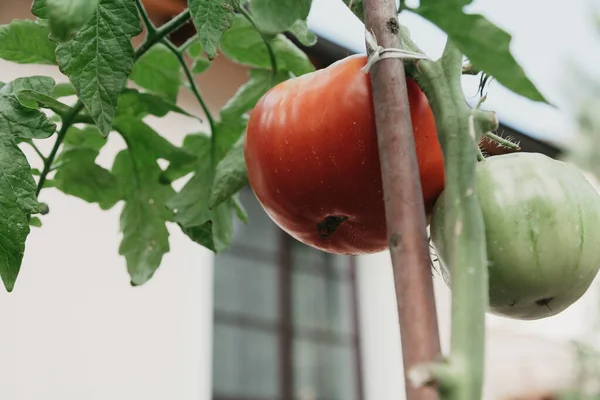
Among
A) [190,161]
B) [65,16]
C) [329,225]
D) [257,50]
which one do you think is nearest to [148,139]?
[190,161]

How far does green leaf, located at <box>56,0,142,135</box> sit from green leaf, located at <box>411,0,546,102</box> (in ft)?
0.64

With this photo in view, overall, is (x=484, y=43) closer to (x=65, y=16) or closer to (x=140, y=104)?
(x=65, y=16)

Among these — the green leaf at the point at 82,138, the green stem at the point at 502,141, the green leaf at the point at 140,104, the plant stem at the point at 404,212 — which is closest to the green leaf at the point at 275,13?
the plant stem at the point at 404,212

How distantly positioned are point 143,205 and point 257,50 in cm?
19

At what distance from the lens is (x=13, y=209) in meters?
0.50

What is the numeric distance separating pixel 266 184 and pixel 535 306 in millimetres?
197

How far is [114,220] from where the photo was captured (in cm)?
274

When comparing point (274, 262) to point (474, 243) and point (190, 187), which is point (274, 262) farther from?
point (474, 243)

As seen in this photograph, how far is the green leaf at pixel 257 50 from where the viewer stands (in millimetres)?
757

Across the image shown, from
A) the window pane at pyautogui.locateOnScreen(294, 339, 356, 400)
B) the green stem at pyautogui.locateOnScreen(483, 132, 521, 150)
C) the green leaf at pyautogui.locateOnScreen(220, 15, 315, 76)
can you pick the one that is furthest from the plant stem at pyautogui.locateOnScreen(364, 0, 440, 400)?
the window pane at pyautogui.locateOnScreen(294, 339, 356, 400)

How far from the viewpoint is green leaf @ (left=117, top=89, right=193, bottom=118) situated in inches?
26.7

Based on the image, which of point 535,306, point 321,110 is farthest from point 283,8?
point 535,306

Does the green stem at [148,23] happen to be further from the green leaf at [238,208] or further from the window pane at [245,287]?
the window pane at [245,287]

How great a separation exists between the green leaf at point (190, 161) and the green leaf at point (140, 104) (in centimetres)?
6
